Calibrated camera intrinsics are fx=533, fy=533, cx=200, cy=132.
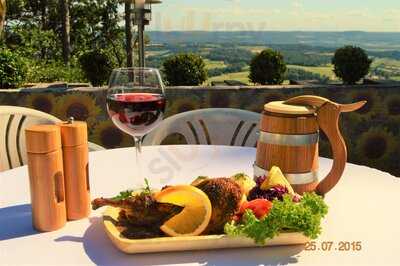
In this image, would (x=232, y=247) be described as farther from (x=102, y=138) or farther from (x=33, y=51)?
(x=33, y=51)

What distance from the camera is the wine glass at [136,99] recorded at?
120cm

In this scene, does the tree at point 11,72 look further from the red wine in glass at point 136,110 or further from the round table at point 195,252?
the red wine in glass at point 136,110

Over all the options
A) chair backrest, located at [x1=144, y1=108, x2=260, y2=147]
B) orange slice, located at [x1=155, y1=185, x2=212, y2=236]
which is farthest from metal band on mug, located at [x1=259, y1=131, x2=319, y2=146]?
chair backrest, located at [x1=144, y1=108, x2=260, y2=147]

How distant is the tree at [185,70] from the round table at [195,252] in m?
3.02

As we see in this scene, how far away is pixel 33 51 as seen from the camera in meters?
15.4

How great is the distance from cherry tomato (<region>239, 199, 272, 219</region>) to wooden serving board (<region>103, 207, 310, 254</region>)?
0.17ft

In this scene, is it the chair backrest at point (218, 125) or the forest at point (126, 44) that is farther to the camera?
the forest at point (126, 44)

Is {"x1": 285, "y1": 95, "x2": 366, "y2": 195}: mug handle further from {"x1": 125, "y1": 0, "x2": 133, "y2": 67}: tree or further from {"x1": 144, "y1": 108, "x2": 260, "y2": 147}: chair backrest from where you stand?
{"x1": 125, "y1": 0, "x2": 133, "y2": 67}: tree

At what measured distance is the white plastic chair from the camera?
2.29 metres

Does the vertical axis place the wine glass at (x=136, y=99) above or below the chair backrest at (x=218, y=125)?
above

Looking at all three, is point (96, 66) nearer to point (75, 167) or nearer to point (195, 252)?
point (75, 167)

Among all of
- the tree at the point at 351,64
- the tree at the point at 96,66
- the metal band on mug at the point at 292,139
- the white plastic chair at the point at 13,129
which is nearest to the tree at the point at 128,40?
the tree at the point at 96,66

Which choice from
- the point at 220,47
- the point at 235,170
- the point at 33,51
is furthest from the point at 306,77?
the point at 33,51
